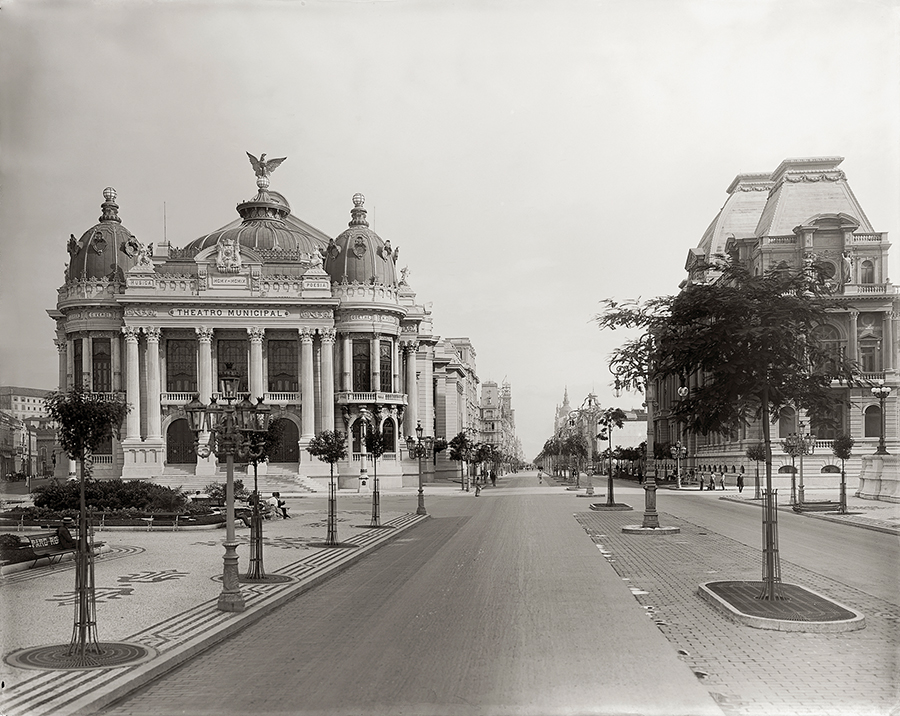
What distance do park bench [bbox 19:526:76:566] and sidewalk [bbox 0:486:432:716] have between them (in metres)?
0.27

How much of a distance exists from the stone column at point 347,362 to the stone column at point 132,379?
17.1 m

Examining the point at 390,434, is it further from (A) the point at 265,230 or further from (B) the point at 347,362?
(A) the point at 265,230

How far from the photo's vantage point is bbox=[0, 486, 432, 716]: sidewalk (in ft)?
32.9

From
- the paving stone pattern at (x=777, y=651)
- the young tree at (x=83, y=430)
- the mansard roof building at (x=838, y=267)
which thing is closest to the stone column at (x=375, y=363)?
the mansard roof building at (x=838, y=267)

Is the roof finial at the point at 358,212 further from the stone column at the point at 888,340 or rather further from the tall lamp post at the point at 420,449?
the stone column at the point at 888,340

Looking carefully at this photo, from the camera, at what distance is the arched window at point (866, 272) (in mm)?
73706

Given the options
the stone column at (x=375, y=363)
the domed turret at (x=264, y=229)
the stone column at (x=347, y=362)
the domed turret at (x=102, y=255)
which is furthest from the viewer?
the domed turret at (x=264, y=229)

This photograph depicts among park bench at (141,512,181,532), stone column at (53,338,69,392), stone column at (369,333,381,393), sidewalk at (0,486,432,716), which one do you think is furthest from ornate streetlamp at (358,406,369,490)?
sidewalk at (0,486,432,716)

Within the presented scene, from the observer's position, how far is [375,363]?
80.8m

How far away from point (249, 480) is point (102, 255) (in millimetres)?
26074

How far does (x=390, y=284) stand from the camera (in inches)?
3346

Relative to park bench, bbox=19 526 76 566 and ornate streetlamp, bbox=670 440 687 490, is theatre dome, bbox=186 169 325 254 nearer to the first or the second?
ornate streetlamp, bbox=670 440 687 490

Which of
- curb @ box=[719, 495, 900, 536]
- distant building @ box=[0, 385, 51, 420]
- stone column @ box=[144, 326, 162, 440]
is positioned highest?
stone column @ box=[144, 326, 162, 440]

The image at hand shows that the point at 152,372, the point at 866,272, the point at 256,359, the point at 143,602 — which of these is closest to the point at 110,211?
the point at 152,372
